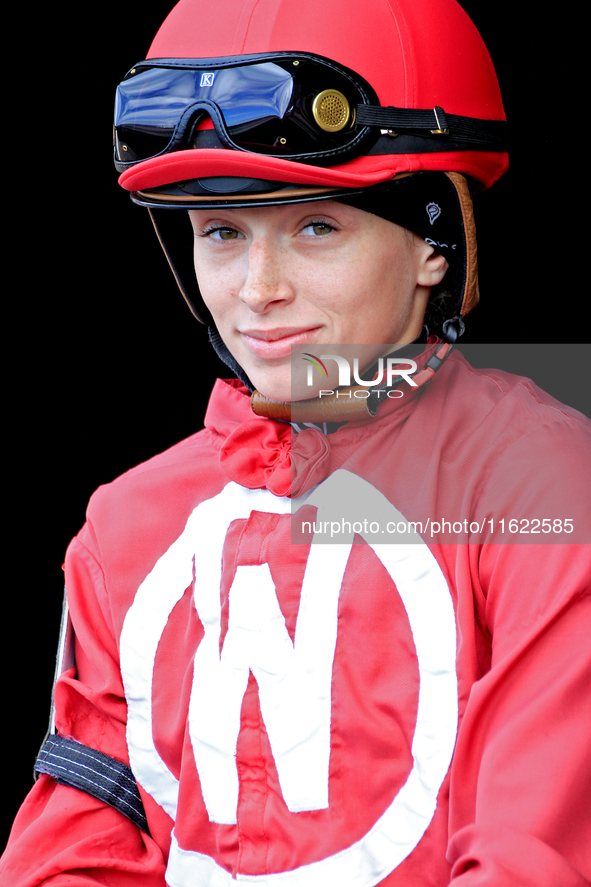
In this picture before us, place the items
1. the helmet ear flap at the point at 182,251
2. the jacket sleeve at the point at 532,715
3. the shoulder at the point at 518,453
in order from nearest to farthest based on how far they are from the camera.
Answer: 1. the jacket sleeve at the point at 532,715
2. the shoulder at the point at 518,453
3. the helmet ear flap at the point at 182,251

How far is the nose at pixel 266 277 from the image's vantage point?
4.36 ft

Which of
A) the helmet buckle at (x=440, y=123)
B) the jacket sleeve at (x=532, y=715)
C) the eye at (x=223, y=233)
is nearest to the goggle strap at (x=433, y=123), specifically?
the helmet buckle at (x=440, y=123)

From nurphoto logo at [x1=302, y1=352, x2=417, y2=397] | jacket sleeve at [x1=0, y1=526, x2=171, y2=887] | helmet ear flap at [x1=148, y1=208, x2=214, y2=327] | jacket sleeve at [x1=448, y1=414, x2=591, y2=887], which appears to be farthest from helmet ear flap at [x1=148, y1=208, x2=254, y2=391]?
jacket sleeve at [x1=448, y1=414, x2=591, y2=887]

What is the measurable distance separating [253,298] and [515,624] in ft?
1.74

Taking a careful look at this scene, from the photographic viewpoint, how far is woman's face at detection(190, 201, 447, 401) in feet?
4.38

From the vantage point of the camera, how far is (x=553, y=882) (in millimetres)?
1074

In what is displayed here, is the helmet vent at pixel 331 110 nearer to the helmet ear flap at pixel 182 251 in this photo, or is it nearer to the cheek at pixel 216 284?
the cheek at pixel 216 284

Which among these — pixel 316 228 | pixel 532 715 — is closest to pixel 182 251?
pixel 316 228

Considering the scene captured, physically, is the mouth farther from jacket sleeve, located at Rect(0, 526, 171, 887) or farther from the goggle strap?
jacket sleeve, located at Rect(0, 526, 171, 887)

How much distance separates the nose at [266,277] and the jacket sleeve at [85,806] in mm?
531

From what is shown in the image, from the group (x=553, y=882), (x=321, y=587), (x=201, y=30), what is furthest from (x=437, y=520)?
(x=201, y=30)

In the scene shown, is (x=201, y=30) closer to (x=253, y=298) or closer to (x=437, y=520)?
(x=253, y=298)

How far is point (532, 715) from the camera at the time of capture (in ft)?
3.75

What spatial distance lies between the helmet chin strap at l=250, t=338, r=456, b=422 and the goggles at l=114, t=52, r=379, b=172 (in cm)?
31
